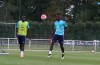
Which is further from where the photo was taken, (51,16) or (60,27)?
(51,16)

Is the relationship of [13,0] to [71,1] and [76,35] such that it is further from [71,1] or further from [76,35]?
[76,35]

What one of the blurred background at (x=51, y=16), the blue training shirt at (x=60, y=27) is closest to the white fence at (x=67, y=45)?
the blurred background at (x=51, y=16)

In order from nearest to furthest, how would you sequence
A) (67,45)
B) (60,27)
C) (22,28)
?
(60,27) < (22,28) < (67,45)

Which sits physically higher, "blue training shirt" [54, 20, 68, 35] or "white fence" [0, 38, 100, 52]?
"blue training shirt" [54, 20, 68, 35]

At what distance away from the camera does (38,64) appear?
53.0 ft

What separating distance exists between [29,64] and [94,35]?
110 ft

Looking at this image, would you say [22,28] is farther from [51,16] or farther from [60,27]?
[51,16]

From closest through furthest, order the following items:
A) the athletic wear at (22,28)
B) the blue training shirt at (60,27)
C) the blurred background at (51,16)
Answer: the blue training shirt at (60,27)
the athletic wear at (22,28)
the blurred background at (51,16)

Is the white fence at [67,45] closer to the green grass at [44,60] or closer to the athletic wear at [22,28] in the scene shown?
the green grass at [44,60]

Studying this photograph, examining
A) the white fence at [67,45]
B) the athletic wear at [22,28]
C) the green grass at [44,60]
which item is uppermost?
the athletic wear at [22,28]

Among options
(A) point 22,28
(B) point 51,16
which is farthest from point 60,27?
(B) point 51,16

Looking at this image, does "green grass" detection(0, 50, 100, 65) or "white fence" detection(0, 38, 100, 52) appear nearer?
"green grass" detection(0, 50, 100, 65)

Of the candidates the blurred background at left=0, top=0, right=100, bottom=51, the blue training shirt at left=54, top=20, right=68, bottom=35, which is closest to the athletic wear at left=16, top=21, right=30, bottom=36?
the blue training shirt at left=54, top=20, right=68, bottom=35

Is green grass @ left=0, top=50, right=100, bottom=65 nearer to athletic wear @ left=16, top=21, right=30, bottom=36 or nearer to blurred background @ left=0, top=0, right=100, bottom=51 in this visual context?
athletic wear @ left=16, top=21, right=30, bottom=36
